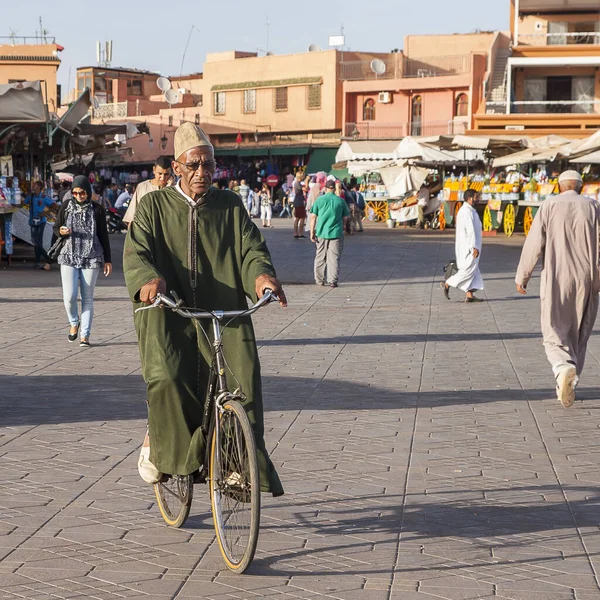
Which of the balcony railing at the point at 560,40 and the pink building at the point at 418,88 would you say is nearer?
the balcony railing at the point at 560,40

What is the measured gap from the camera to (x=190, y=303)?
5.00 meters

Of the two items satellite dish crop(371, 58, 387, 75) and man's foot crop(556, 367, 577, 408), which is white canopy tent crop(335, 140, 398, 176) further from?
man's foot crop(556, 367, 577, 408)

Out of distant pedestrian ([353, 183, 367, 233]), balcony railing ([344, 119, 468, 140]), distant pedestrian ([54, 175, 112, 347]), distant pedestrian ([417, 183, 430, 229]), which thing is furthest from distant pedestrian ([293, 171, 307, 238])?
balcony railing ([344, 119, 468, 140])

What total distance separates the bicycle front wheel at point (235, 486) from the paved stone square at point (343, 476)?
Answer: 0.11m

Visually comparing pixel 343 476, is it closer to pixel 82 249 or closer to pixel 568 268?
pixel 568 268

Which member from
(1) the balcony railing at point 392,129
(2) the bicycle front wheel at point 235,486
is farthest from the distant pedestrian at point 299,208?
(2) the bicycle front wheel at point 235,486

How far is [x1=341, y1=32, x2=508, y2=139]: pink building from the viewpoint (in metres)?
56.0

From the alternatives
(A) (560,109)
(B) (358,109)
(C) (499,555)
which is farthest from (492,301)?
(B) (358,109)

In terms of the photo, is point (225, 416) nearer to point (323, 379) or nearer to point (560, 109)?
point (323, 379)

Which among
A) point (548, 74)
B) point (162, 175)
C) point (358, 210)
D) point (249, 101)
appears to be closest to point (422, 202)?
point (358, 210)

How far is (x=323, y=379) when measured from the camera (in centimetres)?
955

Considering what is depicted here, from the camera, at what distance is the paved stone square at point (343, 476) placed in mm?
4520

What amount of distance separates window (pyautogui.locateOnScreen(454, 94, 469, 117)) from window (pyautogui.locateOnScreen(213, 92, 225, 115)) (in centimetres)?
1542

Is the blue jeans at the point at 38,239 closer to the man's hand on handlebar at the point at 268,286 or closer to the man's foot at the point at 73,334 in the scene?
the man's foot at the point at 73,334
